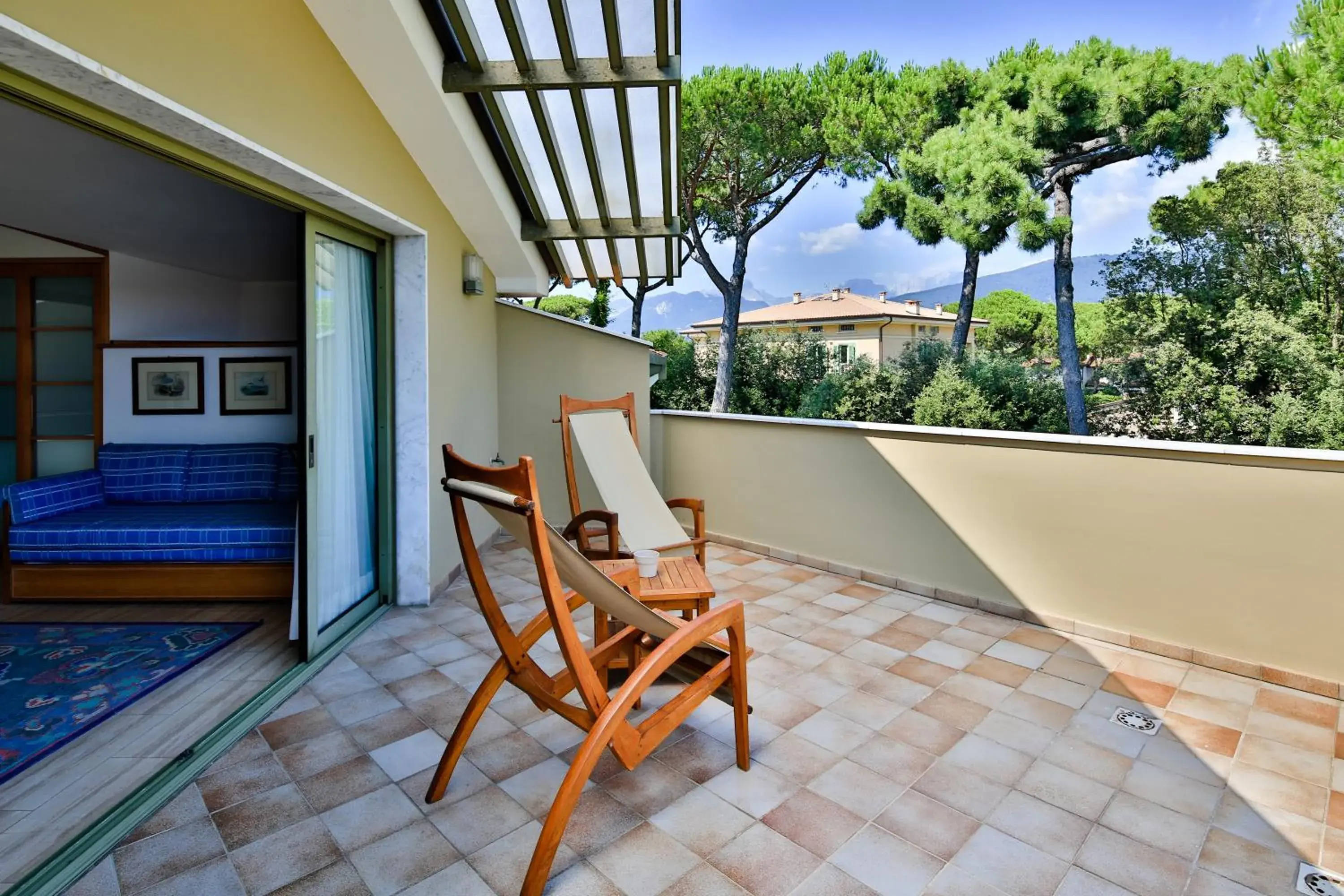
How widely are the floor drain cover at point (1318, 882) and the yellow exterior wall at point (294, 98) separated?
3928 mm

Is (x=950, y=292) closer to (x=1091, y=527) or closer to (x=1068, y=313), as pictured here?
(x=1068, y=313)

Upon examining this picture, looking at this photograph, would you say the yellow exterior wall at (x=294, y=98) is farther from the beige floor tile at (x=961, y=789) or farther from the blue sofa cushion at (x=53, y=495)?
the beige floor tile at (x=961, y=789)

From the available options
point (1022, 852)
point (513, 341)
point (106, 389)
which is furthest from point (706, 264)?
point (1022, 852)

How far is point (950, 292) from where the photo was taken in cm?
2614

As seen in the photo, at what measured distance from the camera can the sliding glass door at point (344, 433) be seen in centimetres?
346

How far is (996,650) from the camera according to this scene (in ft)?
12.6

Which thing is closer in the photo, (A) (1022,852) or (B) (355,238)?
(A) (1022,852)

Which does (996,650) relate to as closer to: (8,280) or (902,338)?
(8,280)

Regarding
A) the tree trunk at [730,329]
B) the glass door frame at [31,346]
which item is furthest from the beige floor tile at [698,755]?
the tree trunk at [730,329]

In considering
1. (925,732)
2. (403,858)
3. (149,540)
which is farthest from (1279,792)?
(149,540)

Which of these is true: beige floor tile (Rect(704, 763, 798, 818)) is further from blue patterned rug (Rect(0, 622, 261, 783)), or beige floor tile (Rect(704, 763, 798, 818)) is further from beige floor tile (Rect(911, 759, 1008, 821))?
blue patterned rug (Rect(0, 622, 261, 783))

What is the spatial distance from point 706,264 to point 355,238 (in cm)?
1619

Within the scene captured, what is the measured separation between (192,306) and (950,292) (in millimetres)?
24930

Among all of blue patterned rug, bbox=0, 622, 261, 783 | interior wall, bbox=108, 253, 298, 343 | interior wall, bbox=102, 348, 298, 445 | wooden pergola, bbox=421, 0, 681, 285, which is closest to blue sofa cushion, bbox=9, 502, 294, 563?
blue patterned rug, bbox=0, 622, 261, 783
